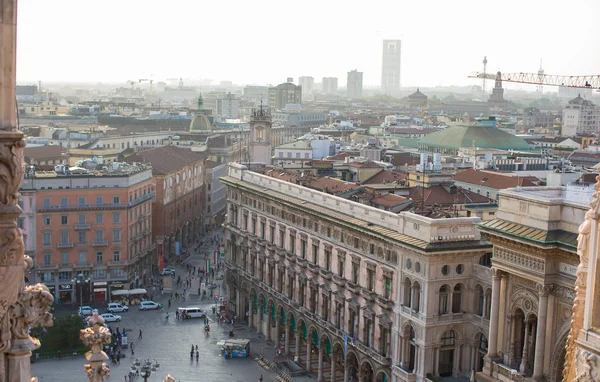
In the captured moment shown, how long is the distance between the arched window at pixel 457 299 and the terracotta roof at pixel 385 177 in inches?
1092

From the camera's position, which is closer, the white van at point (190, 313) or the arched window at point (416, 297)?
the arched window at point (416, 297)

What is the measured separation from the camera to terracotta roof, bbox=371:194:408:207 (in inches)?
2442

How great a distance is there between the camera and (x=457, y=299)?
50.5 m

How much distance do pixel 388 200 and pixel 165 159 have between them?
1966 inches

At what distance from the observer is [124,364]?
64125mm

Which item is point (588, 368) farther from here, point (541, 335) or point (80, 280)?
point (80, 280)

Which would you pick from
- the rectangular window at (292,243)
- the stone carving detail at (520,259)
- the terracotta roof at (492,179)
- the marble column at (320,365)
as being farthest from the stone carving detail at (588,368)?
the terracotta roof at (492,179)

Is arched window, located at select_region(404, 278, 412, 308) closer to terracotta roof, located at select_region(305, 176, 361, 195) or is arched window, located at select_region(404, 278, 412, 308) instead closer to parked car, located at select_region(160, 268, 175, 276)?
terracotta roof, located at select_region(305, 176, 361, 195)

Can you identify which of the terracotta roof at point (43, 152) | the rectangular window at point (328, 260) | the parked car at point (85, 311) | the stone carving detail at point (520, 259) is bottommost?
the parked car at point (85, 311)

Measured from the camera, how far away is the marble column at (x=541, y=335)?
37531mm

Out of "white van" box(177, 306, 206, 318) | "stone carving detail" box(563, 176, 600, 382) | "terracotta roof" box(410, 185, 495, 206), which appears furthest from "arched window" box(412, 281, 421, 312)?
"stone carving detail" box(563, 176, 600, 382)

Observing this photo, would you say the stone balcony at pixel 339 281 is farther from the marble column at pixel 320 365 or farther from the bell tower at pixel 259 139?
the bell tower at pixel 259 139

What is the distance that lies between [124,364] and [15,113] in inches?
2264

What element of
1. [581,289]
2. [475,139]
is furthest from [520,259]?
[475,139]
